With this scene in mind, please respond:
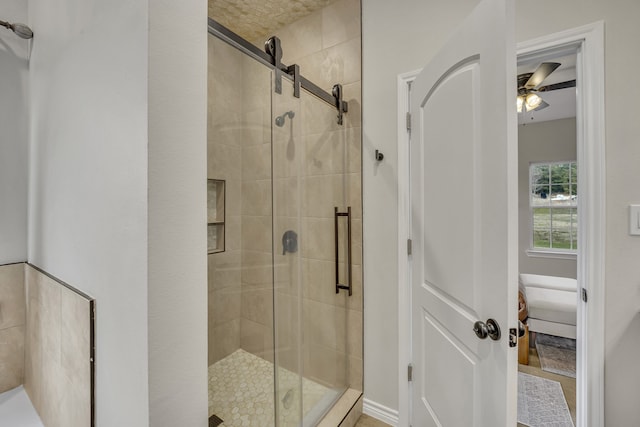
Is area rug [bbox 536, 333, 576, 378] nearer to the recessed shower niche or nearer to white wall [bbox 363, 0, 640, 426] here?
white wall [bbox 363, 0, 640, 426]

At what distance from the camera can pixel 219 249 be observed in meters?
1.26

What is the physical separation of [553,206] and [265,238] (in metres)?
4.86

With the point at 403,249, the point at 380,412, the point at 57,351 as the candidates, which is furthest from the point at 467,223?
the point at 57,351

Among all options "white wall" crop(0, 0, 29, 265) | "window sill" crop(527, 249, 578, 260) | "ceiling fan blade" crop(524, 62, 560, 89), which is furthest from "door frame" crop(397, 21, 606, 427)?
"window sill" crop(527, 249, 578, 260)

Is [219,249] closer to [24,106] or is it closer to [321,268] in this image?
[321,268]

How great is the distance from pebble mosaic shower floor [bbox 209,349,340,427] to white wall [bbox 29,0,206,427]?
620 millimetres

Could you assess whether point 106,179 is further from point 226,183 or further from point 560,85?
point 560,85

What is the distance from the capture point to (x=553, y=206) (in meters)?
4.23

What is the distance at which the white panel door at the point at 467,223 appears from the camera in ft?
2.68

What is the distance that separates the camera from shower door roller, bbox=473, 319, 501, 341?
0.85 meters

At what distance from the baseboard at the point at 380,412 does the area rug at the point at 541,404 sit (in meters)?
0.87

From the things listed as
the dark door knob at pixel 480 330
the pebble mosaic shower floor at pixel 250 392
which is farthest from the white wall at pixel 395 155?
the dark door knob at pixel 480 330

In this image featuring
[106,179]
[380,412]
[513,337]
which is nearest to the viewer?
[106,179]

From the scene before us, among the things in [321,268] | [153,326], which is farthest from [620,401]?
[153,326]
